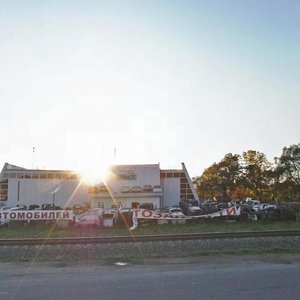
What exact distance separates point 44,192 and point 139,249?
169ft

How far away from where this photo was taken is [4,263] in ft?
46.4

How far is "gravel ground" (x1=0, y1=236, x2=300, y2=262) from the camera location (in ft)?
50.7

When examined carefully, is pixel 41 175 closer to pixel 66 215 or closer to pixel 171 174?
pixel 171 174

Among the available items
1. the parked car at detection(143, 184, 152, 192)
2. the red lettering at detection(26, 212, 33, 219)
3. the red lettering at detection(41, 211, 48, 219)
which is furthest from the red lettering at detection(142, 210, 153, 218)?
the parked car at detection(143, 184, 152, 192)

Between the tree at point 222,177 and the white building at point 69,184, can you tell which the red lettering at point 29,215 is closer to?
Result: the white building at point 69,184

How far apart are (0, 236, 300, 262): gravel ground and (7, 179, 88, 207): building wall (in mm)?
47498

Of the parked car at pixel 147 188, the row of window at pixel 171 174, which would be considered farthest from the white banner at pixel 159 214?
the row of window at pixel 171 174

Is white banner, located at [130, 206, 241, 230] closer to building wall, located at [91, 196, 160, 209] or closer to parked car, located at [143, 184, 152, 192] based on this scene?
building wall, located at [91, 196, 160, 209]

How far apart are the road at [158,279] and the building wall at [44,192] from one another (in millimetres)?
52905

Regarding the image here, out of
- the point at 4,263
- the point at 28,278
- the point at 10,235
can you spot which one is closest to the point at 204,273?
the point at 28,278

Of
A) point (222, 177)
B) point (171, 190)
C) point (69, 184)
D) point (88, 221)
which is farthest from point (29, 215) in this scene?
point (222, 177)

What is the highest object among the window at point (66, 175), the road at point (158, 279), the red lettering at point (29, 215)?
the window at point (66, 175)

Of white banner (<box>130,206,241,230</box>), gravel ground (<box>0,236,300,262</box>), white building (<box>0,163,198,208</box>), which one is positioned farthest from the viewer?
white building (<box>0,163,198,208</box>)

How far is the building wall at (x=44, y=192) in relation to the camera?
6600 cm
